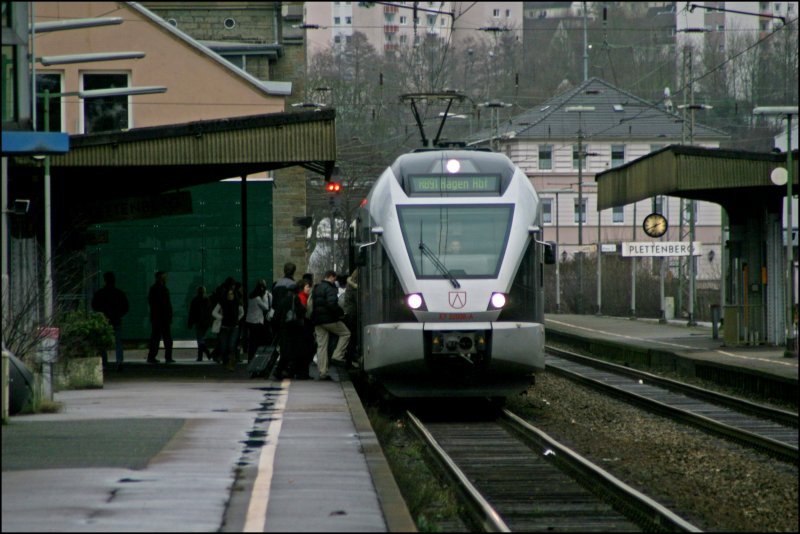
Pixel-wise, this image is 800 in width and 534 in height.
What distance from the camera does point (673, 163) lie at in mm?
26125

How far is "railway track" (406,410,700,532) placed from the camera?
9.94 metres

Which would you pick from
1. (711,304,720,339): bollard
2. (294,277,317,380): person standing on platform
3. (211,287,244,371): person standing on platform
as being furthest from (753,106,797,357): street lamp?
(211,287,244,371): person standing on platform

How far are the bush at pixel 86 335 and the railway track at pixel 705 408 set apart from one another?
7.63m

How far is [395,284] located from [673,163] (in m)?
11.0

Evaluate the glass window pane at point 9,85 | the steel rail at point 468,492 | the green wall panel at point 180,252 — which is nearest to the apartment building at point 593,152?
the green wall panel at point 180,252

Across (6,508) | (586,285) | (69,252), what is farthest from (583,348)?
(6,508)

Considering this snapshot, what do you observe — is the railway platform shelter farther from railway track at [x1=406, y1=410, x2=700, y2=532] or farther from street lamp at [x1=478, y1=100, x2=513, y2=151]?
railway track at [x1=406, y1=410, x2=700, y2=532]

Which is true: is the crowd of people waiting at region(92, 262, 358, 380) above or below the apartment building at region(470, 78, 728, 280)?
below

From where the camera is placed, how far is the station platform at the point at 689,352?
21.7 metres

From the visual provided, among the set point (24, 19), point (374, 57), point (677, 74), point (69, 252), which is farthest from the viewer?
point (677, 74)

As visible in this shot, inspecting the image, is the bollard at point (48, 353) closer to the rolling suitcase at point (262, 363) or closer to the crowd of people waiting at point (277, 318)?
the crowd of people waiting at point (277, 318)

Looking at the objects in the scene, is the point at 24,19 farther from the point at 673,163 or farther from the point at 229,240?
the point at 229,240

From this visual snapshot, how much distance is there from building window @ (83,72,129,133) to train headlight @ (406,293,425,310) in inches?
762

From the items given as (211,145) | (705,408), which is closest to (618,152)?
(211,145)
